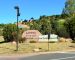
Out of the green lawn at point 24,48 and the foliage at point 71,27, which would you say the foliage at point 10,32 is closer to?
the green lawn at point 24,48

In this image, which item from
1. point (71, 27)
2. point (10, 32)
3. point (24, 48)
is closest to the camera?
point (24, 48)

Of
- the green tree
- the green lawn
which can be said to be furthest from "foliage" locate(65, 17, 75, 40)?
the green lawn

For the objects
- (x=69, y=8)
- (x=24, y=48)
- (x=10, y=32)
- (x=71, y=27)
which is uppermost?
(x=69, y=8)

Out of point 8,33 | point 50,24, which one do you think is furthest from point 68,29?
point 8,33

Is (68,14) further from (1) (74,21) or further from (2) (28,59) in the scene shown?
(2) (28,59)

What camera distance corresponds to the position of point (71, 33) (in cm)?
5731

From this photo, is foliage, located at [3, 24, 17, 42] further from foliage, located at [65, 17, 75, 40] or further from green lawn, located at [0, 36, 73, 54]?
A: foliage, located at [65, 17, 75, 40]

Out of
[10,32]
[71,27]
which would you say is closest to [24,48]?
[10,32]

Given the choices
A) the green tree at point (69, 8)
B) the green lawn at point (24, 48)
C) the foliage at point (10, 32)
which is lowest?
the green lawn at point (24, 48)

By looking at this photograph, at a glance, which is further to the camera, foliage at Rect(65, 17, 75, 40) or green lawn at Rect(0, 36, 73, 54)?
foliage at Rect(65, 17, 75, 40)

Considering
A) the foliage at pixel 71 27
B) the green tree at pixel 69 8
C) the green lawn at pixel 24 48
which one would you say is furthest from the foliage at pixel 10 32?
the green tree at pixel 69 8

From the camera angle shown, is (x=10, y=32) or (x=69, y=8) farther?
(x=69, y=8)

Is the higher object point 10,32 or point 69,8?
point 69,8

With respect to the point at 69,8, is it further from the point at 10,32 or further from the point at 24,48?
the point at 24,48
